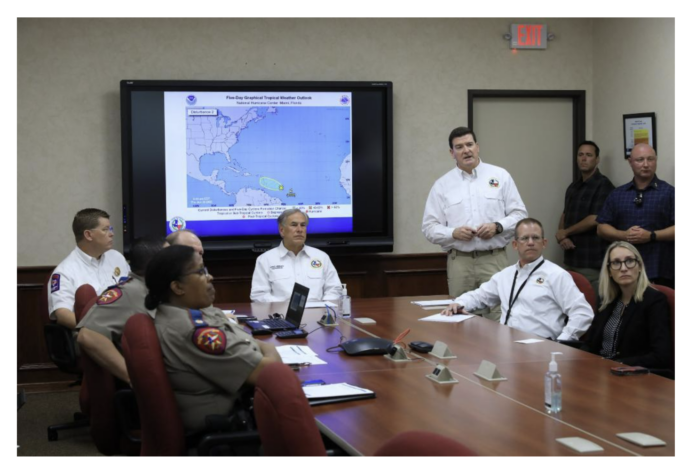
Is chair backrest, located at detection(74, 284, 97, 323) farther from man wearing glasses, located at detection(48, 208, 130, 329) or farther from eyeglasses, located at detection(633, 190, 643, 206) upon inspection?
eyeglasses, located at detection(633, 190, 643, 206)

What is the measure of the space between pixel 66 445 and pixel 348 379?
2.38 meters

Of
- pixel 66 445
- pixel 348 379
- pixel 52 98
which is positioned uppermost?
pixel 52 98

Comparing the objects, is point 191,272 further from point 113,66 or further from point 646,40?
point 646,40

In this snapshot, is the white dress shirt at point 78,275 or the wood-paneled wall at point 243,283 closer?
the white dress shirt at point 78,275

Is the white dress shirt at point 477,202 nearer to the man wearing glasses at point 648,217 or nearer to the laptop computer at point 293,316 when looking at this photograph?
the man wearing glasses at point 648,217

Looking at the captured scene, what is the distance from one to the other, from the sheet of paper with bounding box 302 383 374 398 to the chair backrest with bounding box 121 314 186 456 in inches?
18.0

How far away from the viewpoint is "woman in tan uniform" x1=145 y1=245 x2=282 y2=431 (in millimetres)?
2645

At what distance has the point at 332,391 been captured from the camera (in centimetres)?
A: 279

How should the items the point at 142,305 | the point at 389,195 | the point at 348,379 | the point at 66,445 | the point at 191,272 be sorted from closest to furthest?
the point at 191,272
the point at 348,379
the point at 142,305
the point at 66,445
the point at 389,195

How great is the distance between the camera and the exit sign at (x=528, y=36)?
6977mm

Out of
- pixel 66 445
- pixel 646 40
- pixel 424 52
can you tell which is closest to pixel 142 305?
pixel 66 445

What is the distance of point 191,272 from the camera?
278 cm

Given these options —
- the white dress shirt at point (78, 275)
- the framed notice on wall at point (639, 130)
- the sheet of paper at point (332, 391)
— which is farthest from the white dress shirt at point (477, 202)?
the sheet of paper at point (332, 391)

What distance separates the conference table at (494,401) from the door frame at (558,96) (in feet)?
11.1
